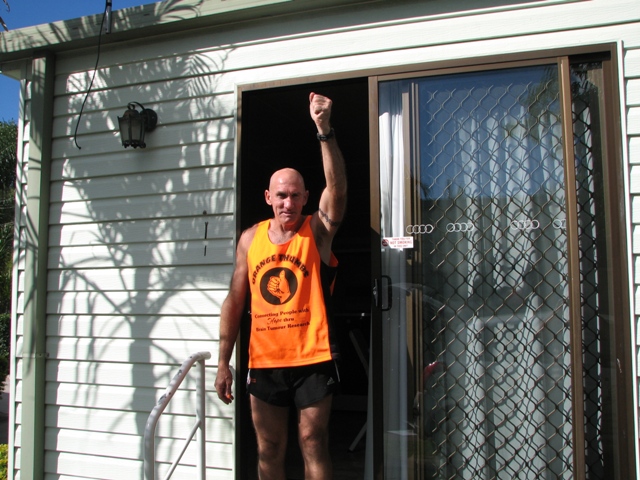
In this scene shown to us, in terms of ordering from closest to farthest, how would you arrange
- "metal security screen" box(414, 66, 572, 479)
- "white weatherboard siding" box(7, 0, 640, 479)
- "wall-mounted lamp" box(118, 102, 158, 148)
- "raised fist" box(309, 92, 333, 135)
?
"raised fist" box(309, 92, 333, 135)
"metal security screen" box(414, 66, 572, 479)
"white weatherboard siding" box(7, 0, 640, 479)
"wall-mounted lamp" box(118, 102, 158, 148)

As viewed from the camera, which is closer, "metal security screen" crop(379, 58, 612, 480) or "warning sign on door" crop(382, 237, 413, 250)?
"metal security screen" crop(379, 58, 612, 480)

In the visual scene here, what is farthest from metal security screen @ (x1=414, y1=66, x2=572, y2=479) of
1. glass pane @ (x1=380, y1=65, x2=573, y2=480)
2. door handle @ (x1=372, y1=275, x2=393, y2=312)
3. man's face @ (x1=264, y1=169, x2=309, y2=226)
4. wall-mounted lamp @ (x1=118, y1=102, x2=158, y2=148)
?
wall-mounted lamp @ (x1=118, y1=102, x2=158, y2=148)

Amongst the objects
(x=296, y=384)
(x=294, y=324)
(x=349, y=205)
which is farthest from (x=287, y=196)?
(x=349, y=205)

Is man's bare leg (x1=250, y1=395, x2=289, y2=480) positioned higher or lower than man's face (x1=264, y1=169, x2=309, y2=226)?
lower

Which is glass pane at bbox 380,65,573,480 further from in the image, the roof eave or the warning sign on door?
the roof eave

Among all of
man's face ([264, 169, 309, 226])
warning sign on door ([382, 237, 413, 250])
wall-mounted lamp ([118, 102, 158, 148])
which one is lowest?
warning sign on door ([382, 237, 413, 250])

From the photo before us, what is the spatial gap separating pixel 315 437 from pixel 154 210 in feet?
5.37

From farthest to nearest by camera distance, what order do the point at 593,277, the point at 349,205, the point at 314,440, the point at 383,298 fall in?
the point at 349,205, the point at 383,298, the point at 593,277, the point at 314,440

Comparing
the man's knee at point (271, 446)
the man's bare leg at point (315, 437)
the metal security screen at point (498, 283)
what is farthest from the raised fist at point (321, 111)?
the man's knee at point (271, 446)

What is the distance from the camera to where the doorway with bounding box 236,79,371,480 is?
3.28 m

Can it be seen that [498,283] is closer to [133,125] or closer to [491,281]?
[491,281]

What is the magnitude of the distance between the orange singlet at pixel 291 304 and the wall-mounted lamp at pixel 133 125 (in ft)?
3.72

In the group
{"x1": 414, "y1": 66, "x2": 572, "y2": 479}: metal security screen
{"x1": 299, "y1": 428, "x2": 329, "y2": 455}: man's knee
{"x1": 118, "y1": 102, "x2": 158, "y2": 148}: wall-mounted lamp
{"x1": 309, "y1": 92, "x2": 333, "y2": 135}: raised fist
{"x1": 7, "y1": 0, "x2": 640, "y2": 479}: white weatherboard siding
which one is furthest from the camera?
{"x1": 118, "y1": 102, "x2": 158, "y2": 148}: wall-mounted lamp

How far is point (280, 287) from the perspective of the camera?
2.62 m
